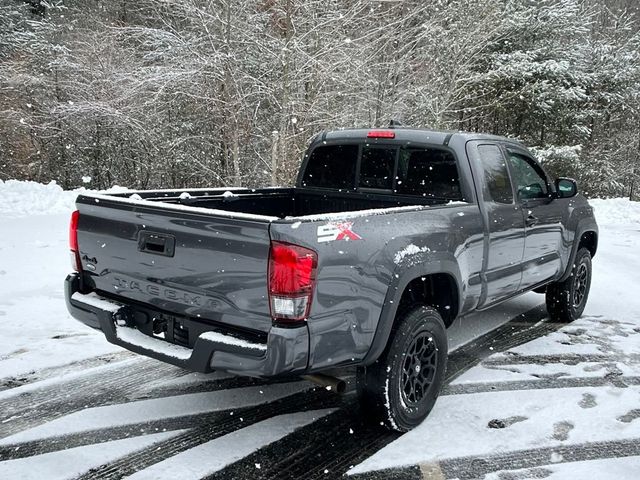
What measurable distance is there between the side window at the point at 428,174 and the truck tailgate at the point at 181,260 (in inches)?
82.3

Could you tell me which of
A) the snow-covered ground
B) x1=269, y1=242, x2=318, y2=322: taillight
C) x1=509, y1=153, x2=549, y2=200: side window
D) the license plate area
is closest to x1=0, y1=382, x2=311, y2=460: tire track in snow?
the snow-covered ground

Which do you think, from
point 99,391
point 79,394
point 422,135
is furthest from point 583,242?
point 79,394

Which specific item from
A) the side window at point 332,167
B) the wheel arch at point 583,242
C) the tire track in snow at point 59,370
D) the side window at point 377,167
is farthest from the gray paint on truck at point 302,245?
the wheel arch at point 583,242

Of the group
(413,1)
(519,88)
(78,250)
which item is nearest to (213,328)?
(78,250)

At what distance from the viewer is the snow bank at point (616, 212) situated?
15.0 m

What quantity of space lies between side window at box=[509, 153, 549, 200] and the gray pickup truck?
0.03m

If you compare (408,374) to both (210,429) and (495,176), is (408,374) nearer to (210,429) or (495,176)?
(210,429)

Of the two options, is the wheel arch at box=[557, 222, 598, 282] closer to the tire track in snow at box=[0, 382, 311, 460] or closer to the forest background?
the tire track in snow at box=[0, 382, 311, 460]

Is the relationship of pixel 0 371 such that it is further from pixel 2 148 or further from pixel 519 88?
pixel 519 88

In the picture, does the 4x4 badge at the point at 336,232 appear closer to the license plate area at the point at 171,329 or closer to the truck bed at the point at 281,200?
the license plate area at the point at 171,329

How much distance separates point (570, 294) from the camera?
19.5ft

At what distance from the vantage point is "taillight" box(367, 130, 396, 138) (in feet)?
15.2

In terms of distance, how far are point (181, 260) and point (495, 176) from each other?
274cm

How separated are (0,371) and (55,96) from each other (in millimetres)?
17529
